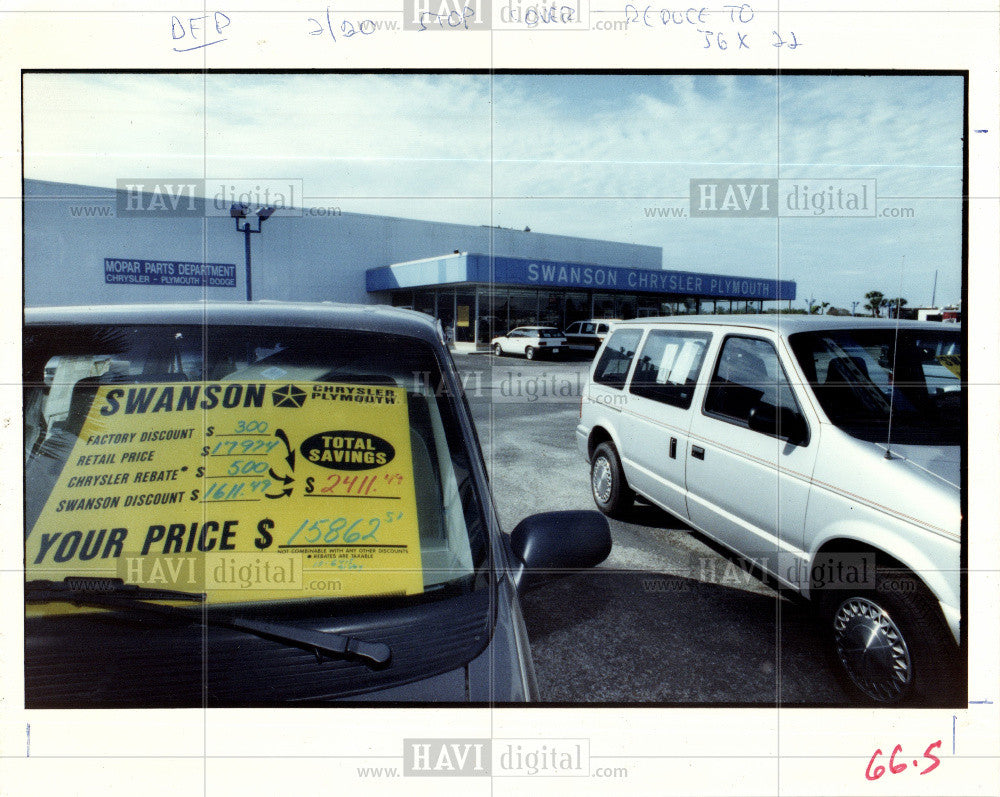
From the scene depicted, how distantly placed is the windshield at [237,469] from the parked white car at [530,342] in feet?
7.98

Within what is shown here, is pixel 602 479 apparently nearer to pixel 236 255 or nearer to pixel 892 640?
pixel 892 640

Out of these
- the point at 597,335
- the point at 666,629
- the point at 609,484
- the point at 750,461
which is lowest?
the point at 666,629

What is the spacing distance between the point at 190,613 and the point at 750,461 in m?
2.77

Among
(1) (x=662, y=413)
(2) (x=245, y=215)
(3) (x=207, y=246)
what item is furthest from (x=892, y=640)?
(3) (x=207, y=246)

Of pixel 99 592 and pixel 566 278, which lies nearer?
pixel 99 592

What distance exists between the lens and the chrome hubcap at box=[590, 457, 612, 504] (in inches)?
187

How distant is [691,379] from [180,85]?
10.7 ft

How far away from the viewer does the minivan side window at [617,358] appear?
4762mm

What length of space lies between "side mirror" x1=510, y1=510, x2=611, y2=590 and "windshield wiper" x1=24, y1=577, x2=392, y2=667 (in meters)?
0.39

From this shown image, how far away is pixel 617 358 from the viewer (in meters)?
4.93

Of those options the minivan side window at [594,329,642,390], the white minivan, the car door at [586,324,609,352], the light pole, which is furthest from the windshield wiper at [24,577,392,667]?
the car door at [586,324,609,352]

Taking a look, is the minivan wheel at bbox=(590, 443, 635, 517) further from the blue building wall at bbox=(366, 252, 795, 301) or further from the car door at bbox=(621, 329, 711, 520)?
the blue building wall at bbox=(366, 252, 795, 301)

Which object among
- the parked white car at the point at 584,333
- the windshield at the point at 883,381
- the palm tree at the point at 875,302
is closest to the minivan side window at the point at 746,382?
the windshield at the point at 883,381
